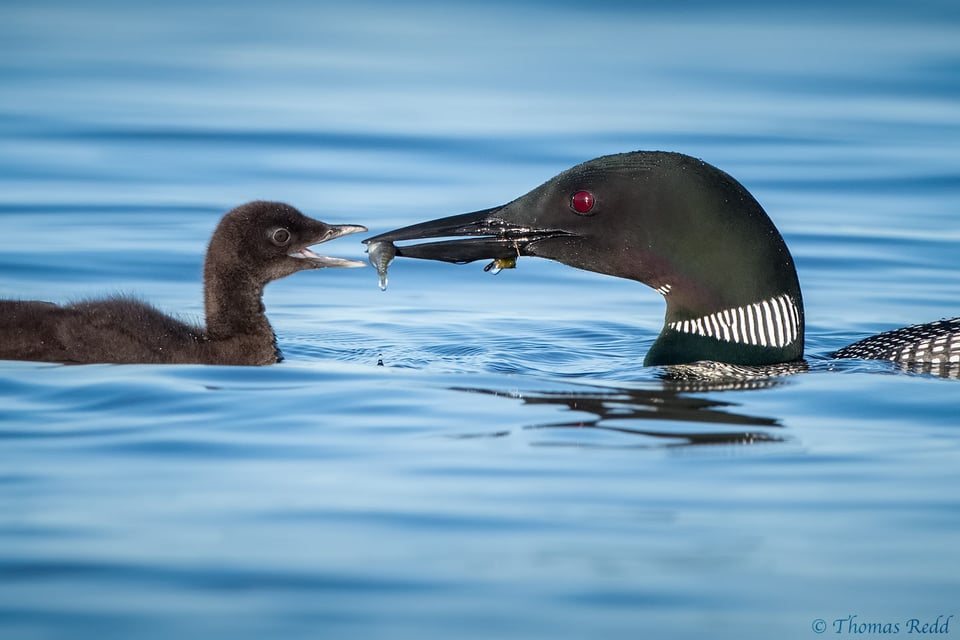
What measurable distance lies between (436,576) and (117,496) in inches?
41.2

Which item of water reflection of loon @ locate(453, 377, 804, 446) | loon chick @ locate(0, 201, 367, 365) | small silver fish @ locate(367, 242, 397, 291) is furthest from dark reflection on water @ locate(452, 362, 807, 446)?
loon chick @ locate(0, 201, 367, 365)

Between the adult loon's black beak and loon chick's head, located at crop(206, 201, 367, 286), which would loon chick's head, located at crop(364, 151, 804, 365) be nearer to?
the adult loon's black beak

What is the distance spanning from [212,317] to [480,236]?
138cm

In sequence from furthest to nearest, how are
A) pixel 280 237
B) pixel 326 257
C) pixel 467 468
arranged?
pixel 326 257 → pixel 280 237 → pixel 467 468

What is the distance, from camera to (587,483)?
4.65 meters

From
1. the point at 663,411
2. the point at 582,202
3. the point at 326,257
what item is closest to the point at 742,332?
the point at 582,202

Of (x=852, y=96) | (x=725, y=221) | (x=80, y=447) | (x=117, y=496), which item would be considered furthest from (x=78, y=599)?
(x=852, y=96)

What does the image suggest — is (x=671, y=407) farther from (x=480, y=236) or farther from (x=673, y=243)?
(x=480, y=236)

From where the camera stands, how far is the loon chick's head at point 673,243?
631cm

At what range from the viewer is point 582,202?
643 centimetres

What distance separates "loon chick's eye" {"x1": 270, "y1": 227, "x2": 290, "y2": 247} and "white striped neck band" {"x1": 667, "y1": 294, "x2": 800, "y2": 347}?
1.94m

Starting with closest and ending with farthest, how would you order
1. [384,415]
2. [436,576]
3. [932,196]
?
1. [436,576]
2. [384,415]
3. [932,196]

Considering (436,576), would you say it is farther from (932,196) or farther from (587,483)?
(932,196)

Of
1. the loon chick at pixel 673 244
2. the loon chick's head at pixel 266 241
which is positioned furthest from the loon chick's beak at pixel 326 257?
the loon chick at pixel 673 244
